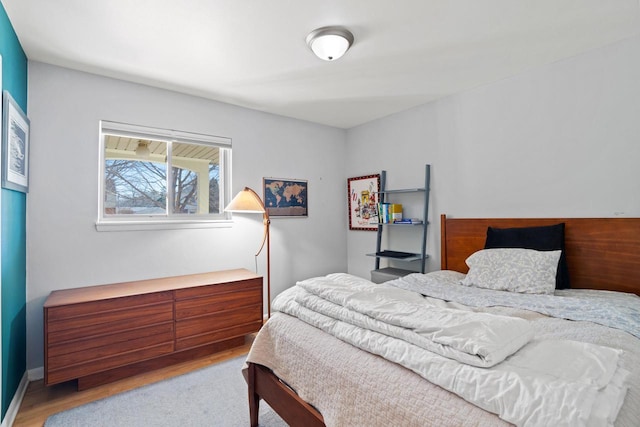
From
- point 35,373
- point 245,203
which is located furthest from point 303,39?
point 35,373

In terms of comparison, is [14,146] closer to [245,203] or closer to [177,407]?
[245,203]

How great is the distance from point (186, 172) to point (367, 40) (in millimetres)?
2129

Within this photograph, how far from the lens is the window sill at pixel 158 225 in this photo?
2656 millimetres

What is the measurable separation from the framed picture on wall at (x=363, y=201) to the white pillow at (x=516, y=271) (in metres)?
1.66

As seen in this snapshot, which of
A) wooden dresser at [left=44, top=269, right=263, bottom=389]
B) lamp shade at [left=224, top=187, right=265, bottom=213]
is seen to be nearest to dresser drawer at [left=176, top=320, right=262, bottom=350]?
wooden dresser at [left=44, top=269, right=263, bottom=389]

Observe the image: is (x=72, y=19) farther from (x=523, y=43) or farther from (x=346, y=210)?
(x=346, y=210)

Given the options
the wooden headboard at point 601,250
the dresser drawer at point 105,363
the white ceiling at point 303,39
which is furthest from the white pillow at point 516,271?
the dresser drawer at point 105,363

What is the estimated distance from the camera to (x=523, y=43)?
217cm

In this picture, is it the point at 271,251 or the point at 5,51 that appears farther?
the point at 271,251

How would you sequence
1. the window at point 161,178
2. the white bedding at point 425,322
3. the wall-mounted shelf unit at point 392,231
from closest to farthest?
Answer: the white bedding at point 425,322
the window at point 161,178
the wall-mounted shelf unit at point 392,231

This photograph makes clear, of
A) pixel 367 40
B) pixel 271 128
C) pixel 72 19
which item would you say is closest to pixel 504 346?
pixel 367 40

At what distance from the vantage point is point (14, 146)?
1.98 meters

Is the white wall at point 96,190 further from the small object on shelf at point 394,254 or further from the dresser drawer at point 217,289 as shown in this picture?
the small object on shelf at point 394,254

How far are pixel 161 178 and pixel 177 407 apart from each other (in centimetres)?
198
